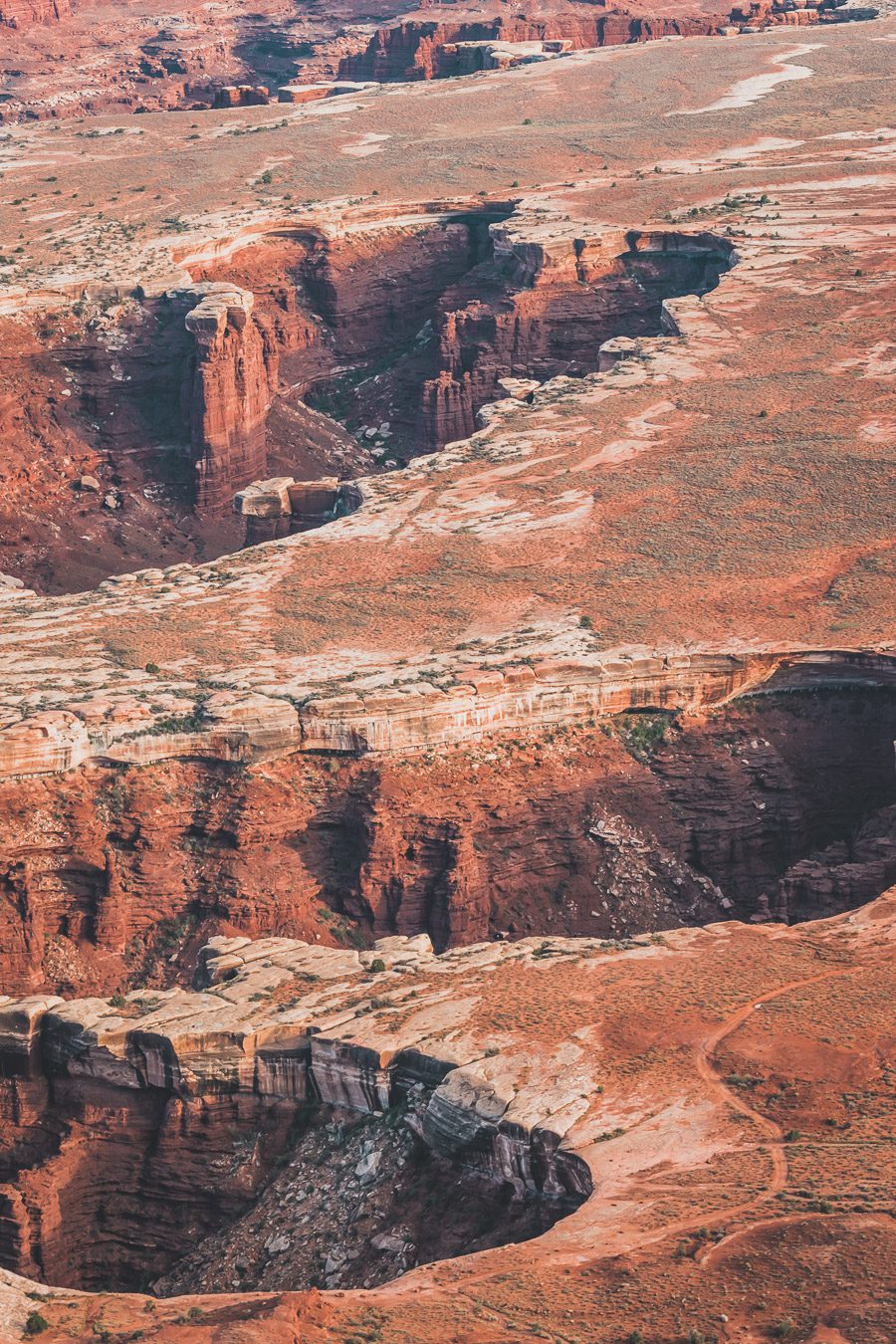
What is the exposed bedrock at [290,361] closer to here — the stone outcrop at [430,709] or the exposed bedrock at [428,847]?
the stone outcrop at [430,709]

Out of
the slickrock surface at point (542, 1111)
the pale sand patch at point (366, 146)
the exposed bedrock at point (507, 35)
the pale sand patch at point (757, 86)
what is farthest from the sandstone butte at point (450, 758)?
the exposed bedrock at point (507, 35)

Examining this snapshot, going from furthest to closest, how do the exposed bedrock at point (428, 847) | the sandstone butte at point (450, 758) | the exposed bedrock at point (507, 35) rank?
the exposed bedrock at point (507, 35)
the exposed bedrock at point (428, 847)
the sandstone butte at point (450, 758)

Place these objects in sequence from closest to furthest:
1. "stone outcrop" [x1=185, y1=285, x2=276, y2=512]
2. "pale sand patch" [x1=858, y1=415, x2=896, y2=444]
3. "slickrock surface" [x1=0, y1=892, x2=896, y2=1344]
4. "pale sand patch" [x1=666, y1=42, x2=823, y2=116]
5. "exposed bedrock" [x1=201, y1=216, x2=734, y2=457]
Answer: "slickrock surface" [x1=0, y1=892, x2=896, y2=1344]
"pale sand patch" [x1=858, y1=415, x2=896, y2=444]
"stone outcrop" [x1=185, y1=285, x2=276, y2=512]
"exposed bedrock" [x1=201, y1=216, x2=734, y2=457]
"pale sand patch" [x1=666, y1=42, x2=823, y2=116]

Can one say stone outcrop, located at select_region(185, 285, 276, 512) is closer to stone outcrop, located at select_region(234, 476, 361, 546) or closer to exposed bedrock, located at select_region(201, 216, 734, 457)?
exposed bedrock, located at select_region(201, 216, 734, 457)


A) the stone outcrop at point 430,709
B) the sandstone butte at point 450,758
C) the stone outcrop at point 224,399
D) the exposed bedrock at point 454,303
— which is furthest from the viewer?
the exposed bedrock at point 454,303

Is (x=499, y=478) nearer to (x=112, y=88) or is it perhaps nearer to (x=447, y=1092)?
(x=447, y=1092)

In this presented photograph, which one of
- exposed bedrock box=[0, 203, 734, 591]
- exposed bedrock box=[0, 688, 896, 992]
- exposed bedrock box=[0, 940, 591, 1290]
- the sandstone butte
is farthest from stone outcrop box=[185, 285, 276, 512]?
exposed bedrock box=[0, 940, 591, 1290]
